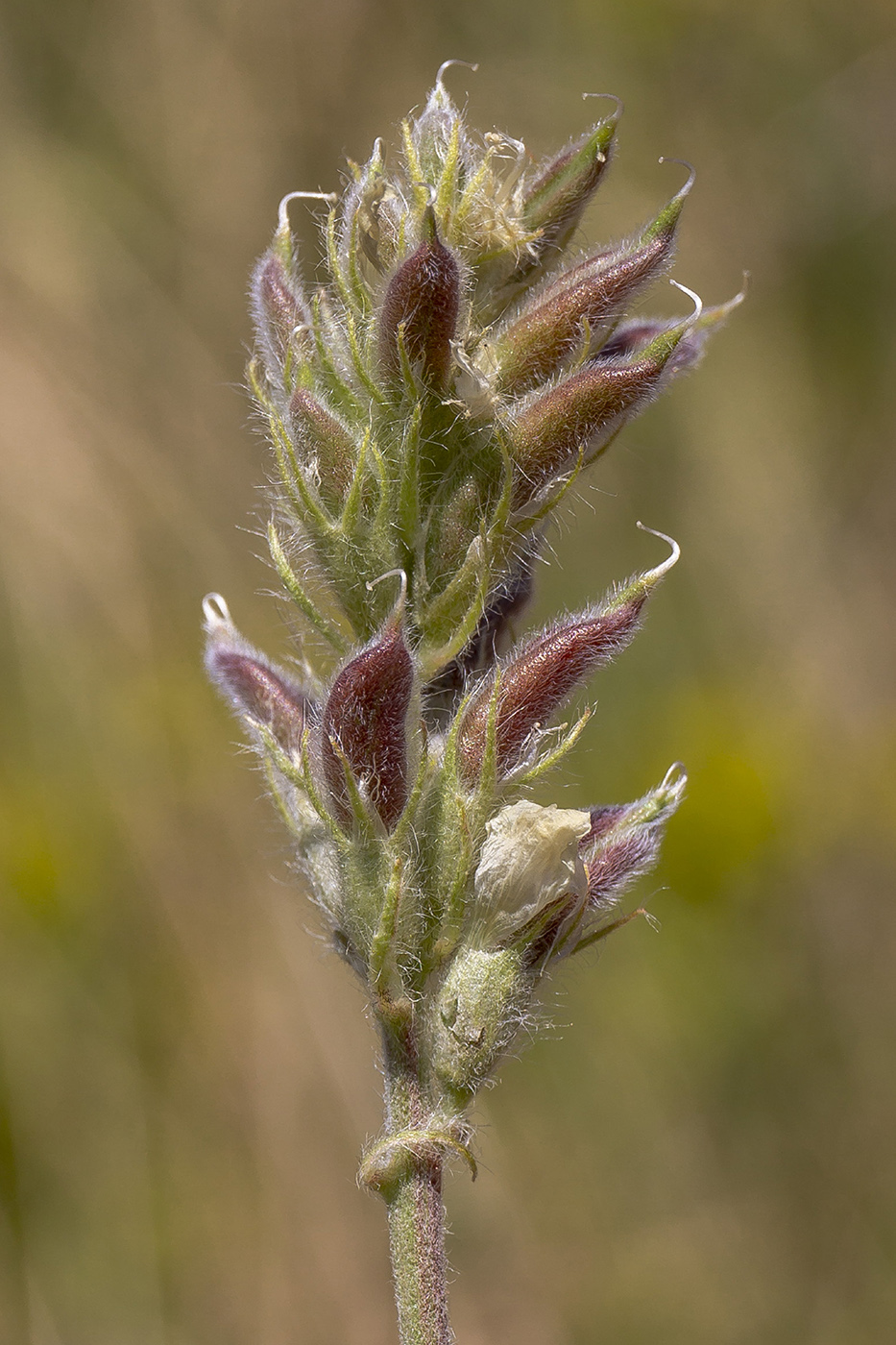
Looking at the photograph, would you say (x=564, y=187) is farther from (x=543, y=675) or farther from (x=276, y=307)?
(x=543, y=675)

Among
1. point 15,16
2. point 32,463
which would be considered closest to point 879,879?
point 32,463

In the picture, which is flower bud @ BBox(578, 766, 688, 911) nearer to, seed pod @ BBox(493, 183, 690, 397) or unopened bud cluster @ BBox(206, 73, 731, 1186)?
unopened bud cluster @ BBox(206, 73, 731, 1186)

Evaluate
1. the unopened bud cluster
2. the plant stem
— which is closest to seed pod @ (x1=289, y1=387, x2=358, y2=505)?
the unopened bud cluster

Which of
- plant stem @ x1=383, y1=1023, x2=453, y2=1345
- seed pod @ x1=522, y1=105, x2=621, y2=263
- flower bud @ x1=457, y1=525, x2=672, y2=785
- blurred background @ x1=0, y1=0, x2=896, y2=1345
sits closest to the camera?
plant stem @ x1=383, y1=1023, x2=453, y2=1345

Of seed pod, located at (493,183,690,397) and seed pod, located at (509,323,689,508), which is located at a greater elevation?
seed pod, located at (493,183,690,397)

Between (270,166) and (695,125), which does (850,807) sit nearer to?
(695,125)

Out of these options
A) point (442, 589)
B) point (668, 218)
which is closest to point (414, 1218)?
point (442, 589)
